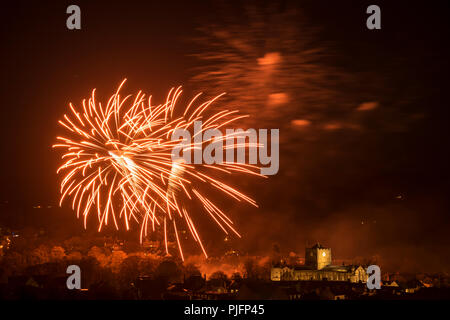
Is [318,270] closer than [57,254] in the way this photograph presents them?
No

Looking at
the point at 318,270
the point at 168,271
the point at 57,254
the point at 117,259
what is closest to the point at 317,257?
the point at 318,270

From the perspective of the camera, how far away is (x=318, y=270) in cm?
4075

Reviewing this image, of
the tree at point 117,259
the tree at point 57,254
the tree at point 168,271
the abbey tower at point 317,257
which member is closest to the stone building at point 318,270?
the abbey tower at point 317,257

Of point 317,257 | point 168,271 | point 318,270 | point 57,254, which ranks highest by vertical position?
point 57,254

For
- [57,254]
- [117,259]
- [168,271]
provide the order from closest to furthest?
1. [168,271]
2. [57,254]
3. [117,259]

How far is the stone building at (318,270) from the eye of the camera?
3817 cm

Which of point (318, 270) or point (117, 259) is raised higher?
point (117, 259)

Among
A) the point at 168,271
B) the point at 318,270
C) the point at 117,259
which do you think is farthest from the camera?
the point at 318,270

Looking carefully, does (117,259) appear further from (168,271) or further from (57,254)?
(168,271)

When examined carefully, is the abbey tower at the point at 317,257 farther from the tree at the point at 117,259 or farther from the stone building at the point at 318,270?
the tree at the point at 117,259

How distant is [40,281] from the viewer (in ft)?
72.6

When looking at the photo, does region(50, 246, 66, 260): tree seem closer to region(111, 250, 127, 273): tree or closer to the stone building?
region(111, 250, 127, 273): tree
